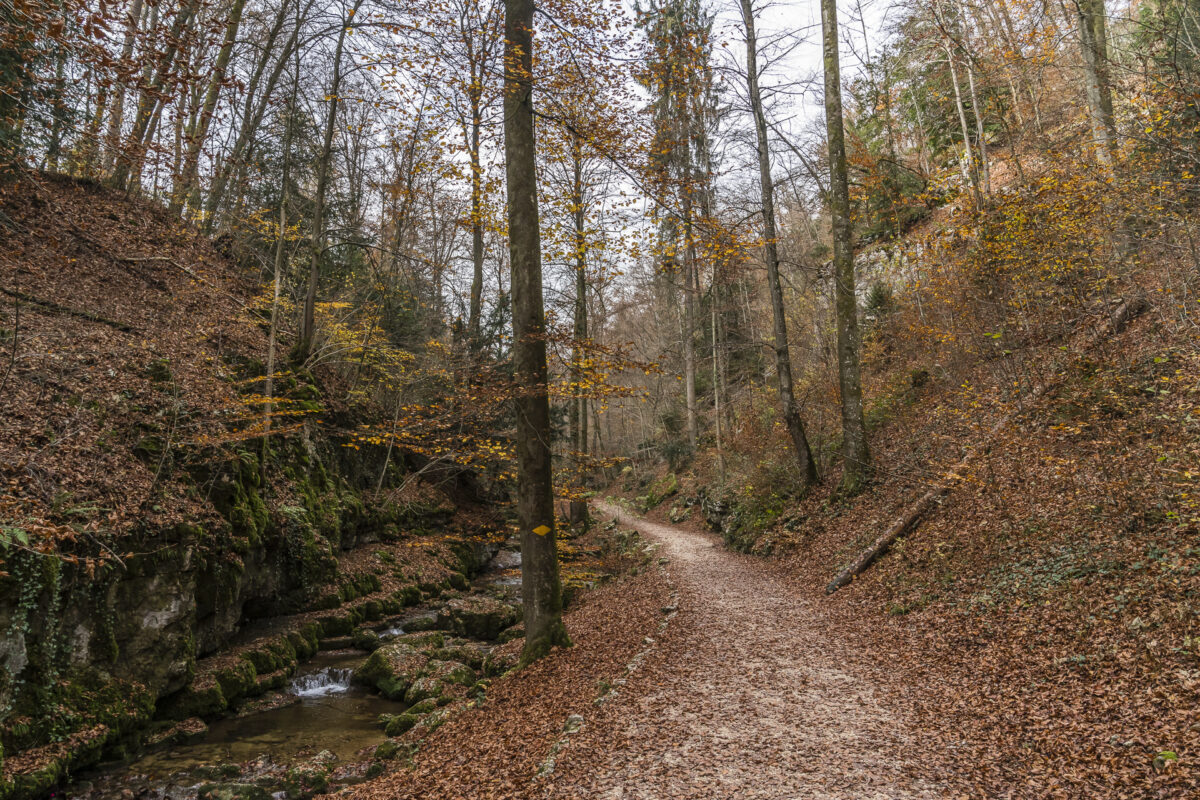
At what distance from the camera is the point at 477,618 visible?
469 inches

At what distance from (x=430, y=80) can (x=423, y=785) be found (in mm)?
Result: 9565

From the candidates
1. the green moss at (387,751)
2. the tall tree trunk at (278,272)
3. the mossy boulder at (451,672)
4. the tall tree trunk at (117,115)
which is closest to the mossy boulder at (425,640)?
the mossy boulder at (451,672)

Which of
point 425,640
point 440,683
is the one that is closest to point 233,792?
point 440,683

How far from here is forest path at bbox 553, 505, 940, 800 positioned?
423 cm

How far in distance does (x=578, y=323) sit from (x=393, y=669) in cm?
938

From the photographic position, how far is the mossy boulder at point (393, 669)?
9.11 m

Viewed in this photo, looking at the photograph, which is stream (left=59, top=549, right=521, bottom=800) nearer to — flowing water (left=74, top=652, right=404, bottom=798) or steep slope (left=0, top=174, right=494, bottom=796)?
flowing water (left=74, top=652, right=404, bottom=798)

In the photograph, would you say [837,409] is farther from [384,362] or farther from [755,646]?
[384,362]

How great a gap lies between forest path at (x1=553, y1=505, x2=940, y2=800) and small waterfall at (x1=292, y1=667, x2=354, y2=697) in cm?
566

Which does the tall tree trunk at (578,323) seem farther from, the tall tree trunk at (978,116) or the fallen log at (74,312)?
the tall tree trunk at (978,116)

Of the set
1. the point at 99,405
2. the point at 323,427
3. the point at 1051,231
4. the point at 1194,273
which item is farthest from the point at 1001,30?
the point at 99,405

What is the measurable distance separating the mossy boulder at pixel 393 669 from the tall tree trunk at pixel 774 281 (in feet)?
30.6

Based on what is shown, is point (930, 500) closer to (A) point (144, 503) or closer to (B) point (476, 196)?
(B) point (476, 196)

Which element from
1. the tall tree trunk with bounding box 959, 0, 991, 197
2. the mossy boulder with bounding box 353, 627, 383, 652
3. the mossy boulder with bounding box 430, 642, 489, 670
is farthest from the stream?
the tall tree trunk with bounding box 959, 0, 991, 197
